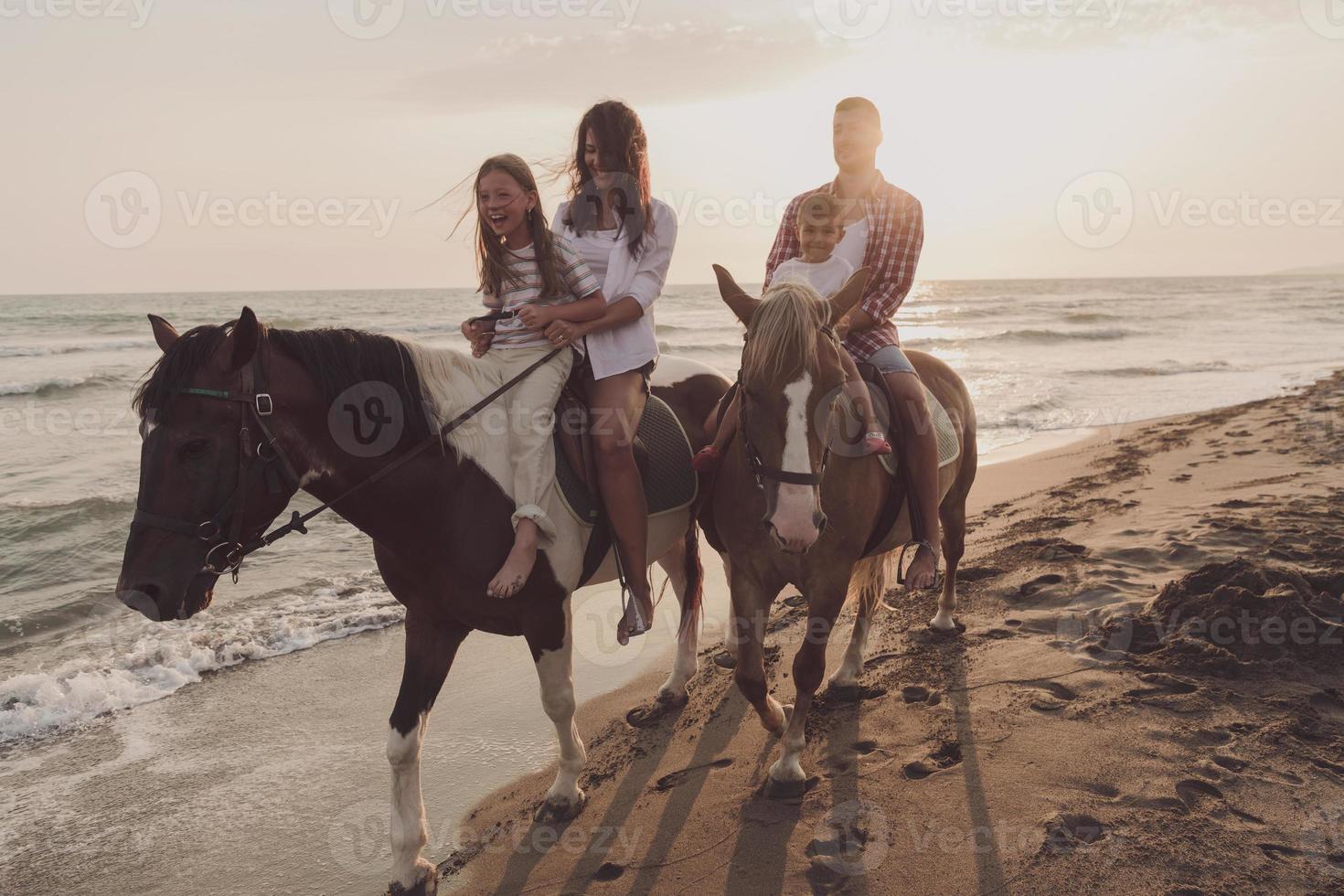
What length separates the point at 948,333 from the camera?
33312 millimetres

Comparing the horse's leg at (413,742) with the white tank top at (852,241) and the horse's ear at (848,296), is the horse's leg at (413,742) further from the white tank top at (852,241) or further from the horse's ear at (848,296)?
the white tank top at (852,241)

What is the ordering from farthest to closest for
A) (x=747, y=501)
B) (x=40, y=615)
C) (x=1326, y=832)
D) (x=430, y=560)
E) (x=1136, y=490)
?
(x=1136, y=490) < (x=40, y=615) < (x=747, y=501) < (x=430, y=560) < (x=1326, y=832)

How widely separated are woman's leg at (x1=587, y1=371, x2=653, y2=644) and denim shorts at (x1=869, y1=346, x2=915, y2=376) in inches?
51.0

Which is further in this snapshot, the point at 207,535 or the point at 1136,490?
the point at 1136,490

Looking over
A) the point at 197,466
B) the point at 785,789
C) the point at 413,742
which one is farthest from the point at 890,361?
the point at 197,466

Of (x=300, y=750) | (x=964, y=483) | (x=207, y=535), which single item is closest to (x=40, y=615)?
(x=300, y=750)

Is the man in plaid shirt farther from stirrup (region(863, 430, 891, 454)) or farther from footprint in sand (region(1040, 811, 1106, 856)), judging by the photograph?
footprint in sand (region(1040, 811, 1106, 856))

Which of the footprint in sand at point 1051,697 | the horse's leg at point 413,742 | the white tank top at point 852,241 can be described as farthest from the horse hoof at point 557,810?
the white tank top at point 852,241

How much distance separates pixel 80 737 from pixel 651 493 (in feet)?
11.5

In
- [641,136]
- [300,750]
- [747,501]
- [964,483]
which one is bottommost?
[300,750]

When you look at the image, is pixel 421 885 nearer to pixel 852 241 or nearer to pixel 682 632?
A: pixel 682 632

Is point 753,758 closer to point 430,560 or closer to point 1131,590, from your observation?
point 430,560

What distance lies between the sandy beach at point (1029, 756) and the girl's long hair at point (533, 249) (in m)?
2.28

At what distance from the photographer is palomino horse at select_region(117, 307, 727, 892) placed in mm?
2469
